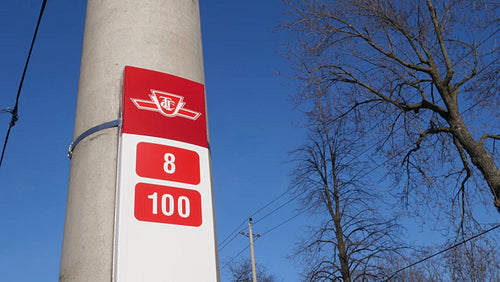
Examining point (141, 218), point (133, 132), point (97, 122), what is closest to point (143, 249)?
point (141, 218)

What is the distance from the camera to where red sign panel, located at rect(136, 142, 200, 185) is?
83.9 inches

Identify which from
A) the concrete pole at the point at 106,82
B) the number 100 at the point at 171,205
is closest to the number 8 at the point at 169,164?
the number 100 at the point at 171,205

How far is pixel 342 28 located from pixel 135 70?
702 cm

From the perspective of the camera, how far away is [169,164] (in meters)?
2.19

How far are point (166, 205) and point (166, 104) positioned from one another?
510mm

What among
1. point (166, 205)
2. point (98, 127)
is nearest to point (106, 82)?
point (98, 127)

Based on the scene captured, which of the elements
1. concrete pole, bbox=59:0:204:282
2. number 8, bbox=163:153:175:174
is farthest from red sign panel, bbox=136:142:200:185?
concrete pole, bbox=59:0:204:282

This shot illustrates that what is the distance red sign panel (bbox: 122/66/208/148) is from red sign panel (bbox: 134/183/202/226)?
27 cm

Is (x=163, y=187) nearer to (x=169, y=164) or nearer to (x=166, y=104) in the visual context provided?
(x=169, y=164)

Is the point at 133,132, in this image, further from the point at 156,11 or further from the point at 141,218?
the point at 156,11

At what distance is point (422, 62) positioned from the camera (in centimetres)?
846

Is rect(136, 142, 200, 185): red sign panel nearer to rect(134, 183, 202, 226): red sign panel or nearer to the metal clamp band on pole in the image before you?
rect(134, 183, 202, 226): red sign panel

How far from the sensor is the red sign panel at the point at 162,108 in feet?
7.29

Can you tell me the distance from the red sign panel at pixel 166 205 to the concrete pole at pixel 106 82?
0.12 m
